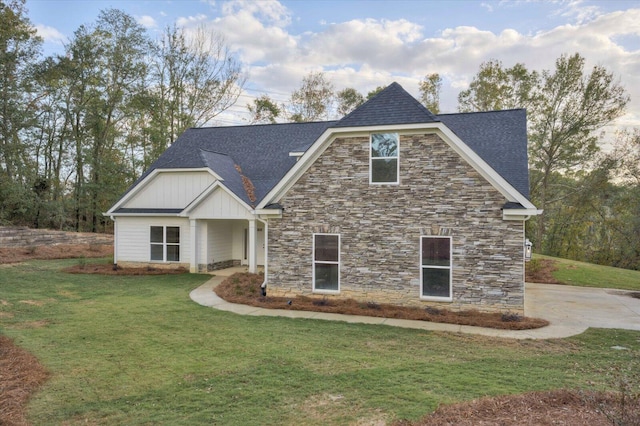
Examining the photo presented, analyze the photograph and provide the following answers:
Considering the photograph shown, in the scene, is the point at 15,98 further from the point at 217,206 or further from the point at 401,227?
the point at 401,227

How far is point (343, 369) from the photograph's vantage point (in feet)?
22.0

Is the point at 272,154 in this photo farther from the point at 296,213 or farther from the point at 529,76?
the point at 529,76

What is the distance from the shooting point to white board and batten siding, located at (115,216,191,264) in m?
18.0

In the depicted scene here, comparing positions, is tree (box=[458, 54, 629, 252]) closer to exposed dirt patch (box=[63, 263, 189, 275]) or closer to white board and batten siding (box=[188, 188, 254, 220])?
white board and batten siding (box=[188, 188, 254, 220])

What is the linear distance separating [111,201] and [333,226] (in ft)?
98.7

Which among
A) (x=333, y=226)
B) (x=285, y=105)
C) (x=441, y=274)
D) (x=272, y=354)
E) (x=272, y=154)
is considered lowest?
(x=272, y=354)

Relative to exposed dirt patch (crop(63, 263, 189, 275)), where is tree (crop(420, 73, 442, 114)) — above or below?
above

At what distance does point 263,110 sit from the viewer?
38.6m

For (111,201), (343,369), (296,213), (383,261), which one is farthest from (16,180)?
(343,369)

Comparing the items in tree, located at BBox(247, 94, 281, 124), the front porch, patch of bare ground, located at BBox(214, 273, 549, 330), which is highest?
tree, located at BBox(247, 94, 281, 124)

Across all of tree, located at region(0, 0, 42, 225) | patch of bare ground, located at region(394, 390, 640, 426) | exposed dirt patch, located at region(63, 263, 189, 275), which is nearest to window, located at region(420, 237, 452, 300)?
patch of bare ground, located at region(394, 390, 640, 426)

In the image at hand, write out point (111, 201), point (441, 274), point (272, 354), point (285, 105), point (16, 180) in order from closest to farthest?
1. point (272, 354)
2. point (441, 274)
3. point (16, 180)
4. point (111, 201)
5. point (285, 105)

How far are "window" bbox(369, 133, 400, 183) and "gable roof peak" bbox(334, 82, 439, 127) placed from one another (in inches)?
18.0

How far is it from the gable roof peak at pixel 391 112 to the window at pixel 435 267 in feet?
11.1
